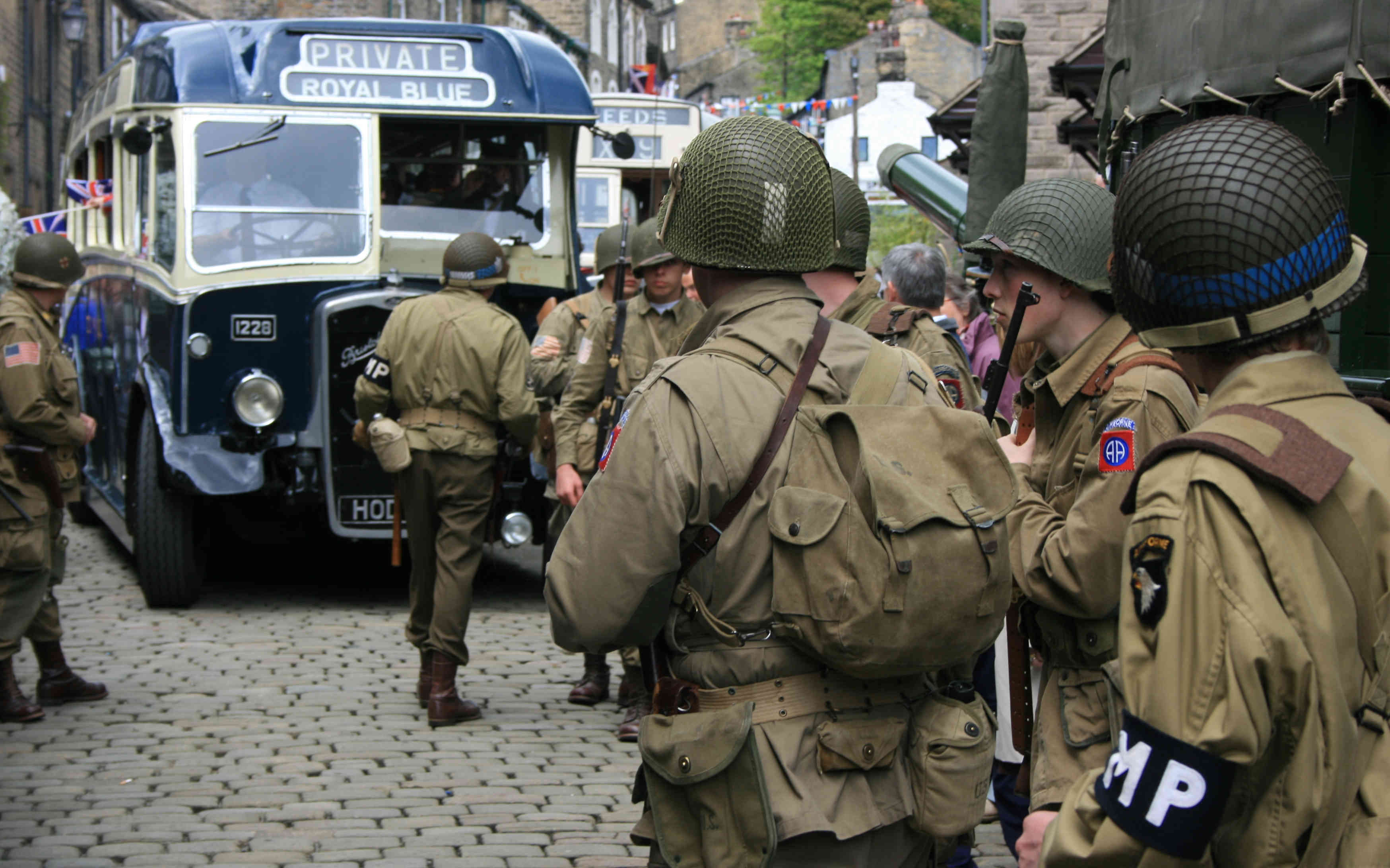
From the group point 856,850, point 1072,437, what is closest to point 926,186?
point 1072,437

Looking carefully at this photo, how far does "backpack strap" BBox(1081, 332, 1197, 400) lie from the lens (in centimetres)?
296

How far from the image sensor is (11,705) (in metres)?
6.11

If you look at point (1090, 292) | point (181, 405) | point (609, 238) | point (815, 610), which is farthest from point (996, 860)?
point (181, 405)

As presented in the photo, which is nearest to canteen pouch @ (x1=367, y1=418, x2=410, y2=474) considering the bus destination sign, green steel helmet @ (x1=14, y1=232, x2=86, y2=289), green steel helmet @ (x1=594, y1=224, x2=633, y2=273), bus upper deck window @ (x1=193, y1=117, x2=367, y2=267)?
green steel helmet @ (x1=594, y1=224, x2=633, y2=273)

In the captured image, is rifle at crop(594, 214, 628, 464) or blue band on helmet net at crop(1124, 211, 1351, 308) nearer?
blue band on helmet net at crop(1124, 211, 1351, 308)

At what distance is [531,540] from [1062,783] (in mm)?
6323

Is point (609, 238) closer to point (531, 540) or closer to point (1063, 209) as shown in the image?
point (531, 540)

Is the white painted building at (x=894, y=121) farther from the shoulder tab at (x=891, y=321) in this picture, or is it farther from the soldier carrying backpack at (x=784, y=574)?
the soldier carrying backpack at (x=784, y=574)

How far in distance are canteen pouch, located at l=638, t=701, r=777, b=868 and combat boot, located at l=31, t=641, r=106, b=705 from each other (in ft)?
15.7

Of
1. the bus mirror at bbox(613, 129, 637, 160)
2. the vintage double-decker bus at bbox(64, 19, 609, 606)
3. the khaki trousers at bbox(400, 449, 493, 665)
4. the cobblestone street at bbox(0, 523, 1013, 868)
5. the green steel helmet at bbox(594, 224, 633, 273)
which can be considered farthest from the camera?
the bus mirror at bbox(613, 129, 637, 160)

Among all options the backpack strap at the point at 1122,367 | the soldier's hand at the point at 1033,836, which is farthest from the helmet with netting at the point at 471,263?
the soldier's hand at the point at 1033,836

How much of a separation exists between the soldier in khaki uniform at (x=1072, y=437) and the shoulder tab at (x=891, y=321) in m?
1.01

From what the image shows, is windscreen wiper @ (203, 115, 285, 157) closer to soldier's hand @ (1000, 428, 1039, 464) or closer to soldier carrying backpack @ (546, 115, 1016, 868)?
soldier's hand @ (1000, 428, 1039, 464)

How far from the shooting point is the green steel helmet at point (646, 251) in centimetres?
634
